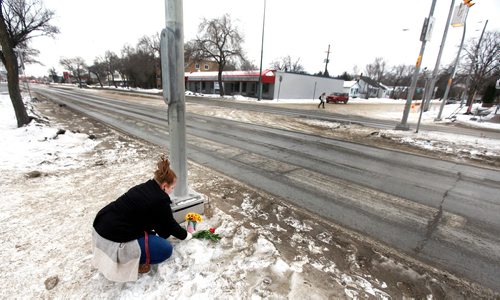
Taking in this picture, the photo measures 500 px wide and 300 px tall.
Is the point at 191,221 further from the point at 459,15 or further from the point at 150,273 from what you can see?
the point at 459,15

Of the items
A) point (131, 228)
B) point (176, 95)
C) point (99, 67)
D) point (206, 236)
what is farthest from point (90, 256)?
point (99, 67)

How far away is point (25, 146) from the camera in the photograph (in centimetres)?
659

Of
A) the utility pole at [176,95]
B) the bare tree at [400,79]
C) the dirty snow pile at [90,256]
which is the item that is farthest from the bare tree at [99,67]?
the bare tree at [400,79]

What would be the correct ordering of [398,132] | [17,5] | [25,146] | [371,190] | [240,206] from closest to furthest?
[240,206] < [371,190] < [25,146] < [398,132] < [17,5]

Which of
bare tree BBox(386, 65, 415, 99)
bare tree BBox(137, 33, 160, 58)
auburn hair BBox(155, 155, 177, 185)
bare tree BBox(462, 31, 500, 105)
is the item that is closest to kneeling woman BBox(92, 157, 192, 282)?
auburn hair BBox(155, 155, 177, 185)

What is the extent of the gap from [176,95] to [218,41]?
3425 cm

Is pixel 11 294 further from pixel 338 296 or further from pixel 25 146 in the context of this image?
pixel 25 146

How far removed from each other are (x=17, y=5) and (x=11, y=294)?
56.7 ft

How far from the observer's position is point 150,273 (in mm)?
2434

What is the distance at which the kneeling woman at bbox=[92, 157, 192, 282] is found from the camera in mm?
2139

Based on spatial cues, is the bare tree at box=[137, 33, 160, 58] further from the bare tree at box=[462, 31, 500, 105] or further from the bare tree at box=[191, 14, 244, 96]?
the bare tree at box=[462, 31, 500, 105]

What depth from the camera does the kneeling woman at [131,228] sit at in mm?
2139

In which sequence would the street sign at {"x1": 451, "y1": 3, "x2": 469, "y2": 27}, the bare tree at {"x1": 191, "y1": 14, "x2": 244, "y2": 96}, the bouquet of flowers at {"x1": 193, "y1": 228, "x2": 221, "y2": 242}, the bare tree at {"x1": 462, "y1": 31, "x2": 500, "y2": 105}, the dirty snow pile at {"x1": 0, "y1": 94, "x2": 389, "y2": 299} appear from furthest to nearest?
the bare tree at {"x1": 191, "y1": 14, "x2": 244, "y2": 96} → the bare tree at {"x1": 462, "y1": 31, "x2": 500, "y2": 105} → the street sign at {"x1": 451, "y1": 3, "x2": 469, "y2": 27} → the bouquet of flowers at {"x1": 193, "y1": 228, "x2": 221, "y2": 242} → the dirty snow pile at {"x1": 0, "y1": 94, "x2": 389, "y2": 299}

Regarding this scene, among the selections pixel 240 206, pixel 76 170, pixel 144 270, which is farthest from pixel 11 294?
pixel 76 170
